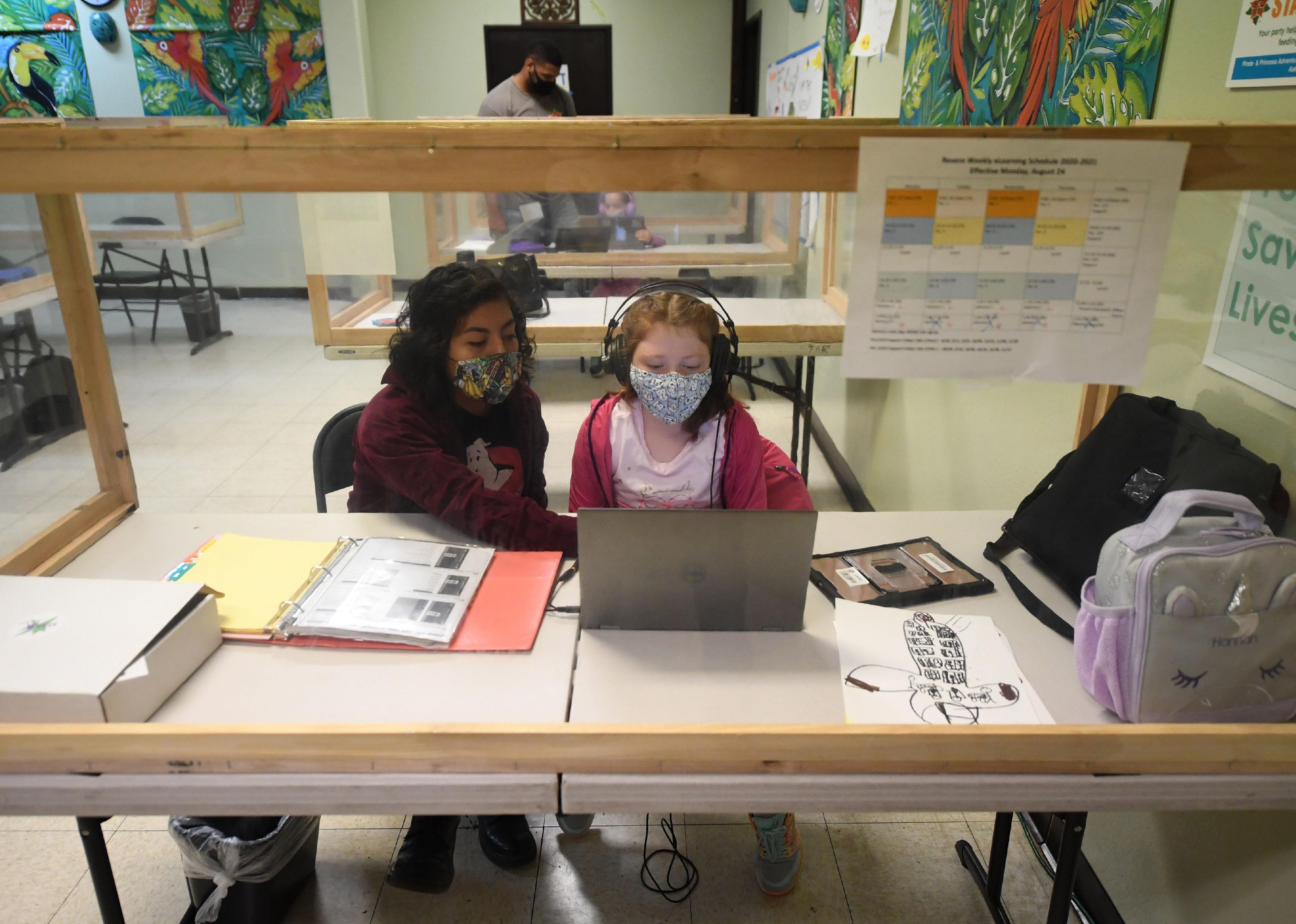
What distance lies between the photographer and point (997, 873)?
64.3 inches

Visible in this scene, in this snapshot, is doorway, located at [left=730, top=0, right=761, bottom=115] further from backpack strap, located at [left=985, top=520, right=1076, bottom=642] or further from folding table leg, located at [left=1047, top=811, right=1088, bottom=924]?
folding table leg, located at [left=1047, top=811, right=1088, bottom=924]

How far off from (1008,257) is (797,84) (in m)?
4.00

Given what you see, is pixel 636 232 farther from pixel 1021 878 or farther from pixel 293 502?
pixel 293 502

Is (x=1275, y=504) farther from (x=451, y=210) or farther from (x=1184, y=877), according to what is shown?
(x=451, y=210)

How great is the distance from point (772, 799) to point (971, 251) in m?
0.68

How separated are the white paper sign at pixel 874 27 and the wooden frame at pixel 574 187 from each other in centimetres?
228

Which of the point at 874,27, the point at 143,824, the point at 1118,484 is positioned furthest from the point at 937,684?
the point at 874,27

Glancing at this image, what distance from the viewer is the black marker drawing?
1.06 m

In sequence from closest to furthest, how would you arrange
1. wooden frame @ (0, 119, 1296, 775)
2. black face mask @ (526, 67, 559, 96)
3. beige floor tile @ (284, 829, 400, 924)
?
wooden frame @ (0, 119, 1296, 775), beige floor tile @ (284, 829, 400, 924), black face mask @ (526, 67, 559, 96)

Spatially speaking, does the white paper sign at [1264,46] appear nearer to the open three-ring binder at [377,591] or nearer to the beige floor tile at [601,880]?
the open three-ring binder at [377,591]

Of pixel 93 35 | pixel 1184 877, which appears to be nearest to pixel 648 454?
pixel 1184 877

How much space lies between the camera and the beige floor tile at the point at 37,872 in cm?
161

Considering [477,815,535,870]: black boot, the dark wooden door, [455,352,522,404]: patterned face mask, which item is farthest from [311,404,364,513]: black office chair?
the dark wooden door

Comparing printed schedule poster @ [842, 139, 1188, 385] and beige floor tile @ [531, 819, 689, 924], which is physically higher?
printed schedule poster @ [842, 139, 1188, 385]
